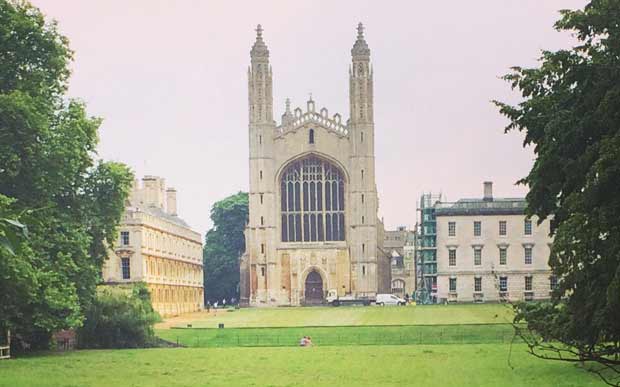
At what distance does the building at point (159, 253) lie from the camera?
71812 millimetres

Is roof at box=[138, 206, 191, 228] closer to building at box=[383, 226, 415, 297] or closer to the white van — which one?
the white van

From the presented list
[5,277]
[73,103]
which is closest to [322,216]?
[73,103]

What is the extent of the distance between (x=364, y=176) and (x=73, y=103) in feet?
177

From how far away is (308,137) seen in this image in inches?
3669

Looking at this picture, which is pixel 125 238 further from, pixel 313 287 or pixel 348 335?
pixel 348 335

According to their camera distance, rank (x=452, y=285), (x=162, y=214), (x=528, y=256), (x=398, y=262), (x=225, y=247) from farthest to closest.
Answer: (x=398, y=262) < (x=225, y=247) < (x=162, y=214) < (x=452, y=285) < (x=528, y=256)

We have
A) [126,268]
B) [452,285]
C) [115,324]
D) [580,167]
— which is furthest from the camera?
[452,285]

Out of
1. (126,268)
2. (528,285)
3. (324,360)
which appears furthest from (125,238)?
(324,360)

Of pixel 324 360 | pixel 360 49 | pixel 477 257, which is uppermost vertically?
pixel 360 49

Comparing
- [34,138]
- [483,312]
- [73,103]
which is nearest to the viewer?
[34,138]

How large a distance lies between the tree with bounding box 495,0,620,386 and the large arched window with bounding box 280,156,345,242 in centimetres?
6578

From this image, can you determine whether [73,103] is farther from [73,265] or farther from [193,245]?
[193,245]

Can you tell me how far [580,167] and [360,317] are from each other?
149 feet

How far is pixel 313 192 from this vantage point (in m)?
93.2
